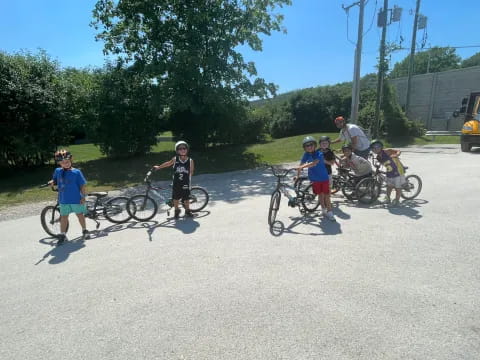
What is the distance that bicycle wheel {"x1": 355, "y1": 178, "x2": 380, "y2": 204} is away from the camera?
661 centimetres

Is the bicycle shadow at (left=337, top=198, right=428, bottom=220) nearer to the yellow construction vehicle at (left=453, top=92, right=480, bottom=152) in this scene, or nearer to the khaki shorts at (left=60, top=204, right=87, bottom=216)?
the khaki shorts at (left=60, top=204, right=87, bottom=216)

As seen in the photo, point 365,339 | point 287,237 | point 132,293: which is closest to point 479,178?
point 287,237

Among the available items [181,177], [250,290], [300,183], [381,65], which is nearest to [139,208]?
[181,177]

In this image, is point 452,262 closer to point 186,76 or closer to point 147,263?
point 147,263

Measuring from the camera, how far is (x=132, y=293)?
11.3 feet

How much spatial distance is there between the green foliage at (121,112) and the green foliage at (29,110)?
1425 mm

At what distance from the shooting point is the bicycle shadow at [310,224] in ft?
16.5

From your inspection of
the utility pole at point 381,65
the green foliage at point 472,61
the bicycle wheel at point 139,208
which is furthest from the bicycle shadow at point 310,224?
the green foliage at point 472,61

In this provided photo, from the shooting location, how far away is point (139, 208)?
6125 mm

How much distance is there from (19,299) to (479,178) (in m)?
10.8

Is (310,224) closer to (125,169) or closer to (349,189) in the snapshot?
(349,189)

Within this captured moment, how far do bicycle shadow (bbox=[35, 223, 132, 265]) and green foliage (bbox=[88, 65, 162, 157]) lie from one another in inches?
326

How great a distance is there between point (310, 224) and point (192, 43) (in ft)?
35.3

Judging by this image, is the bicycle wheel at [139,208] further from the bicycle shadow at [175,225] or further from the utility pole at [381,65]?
the utility pole at [381,65]
